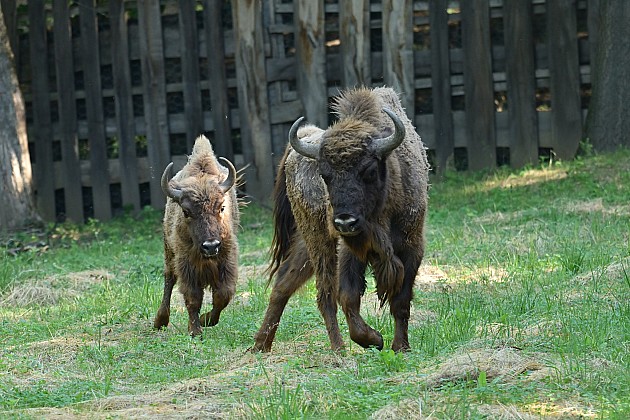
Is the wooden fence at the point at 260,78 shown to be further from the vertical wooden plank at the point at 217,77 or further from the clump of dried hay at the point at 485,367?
the clump of dried hay at the point at 485,367

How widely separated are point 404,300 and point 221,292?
247cm

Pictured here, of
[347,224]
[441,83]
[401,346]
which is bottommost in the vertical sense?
[401,346]

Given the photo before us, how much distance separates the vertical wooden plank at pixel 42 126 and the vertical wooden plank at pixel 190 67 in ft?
7.68

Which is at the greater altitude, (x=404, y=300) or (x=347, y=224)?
(x=347, y=224)

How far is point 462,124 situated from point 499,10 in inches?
68.6

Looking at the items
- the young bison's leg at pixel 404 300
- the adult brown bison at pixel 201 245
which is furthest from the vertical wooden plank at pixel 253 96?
the young bison's leg at pixel 404 300

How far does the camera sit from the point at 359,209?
774cm

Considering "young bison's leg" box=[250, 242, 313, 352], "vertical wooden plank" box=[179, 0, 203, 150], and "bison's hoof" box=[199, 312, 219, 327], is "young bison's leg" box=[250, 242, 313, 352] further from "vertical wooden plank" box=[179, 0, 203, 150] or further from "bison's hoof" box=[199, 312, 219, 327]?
"vertical wooden plank" box=[179, 0, 203, 150]

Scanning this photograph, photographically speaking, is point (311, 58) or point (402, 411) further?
point (311, 58)

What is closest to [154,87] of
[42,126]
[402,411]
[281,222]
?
[42,126]

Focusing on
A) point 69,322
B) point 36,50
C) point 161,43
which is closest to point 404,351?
point 69,322

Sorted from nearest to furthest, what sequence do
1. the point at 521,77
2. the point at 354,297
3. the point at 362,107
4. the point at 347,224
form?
the point at 347,224 < the point at 354,297 < the point at 362,107 < the point at 521,77

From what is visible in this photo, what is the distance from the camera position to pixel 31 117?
18375mm

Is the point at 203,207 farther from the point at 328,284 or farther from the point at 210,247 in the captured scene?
the point at 328,284
